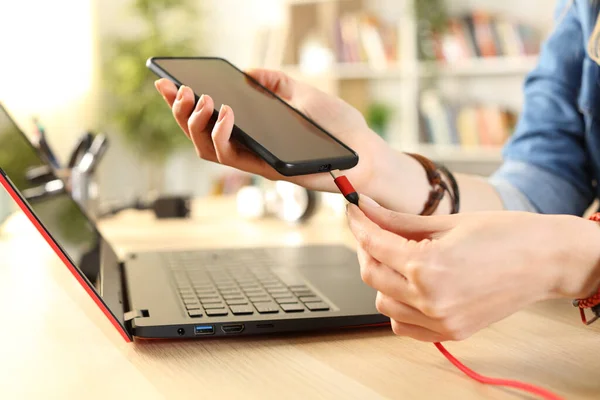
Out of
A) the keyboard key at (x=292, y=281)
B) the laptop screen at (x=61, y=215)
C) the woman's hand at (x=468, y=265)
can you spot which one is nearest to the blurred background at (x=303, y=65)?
the laptop screen at (x=61, y=215)

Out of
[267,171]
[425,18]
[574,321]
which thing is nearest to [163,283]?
[267,171]

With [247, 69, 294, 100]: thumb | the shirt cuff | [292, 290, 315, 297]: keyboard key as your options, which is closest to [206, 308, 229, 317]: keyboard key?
[292, 290, 315, 297]: keyboard key

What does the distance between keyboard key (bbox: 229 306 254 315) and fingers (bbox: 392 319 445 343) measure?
0.15m

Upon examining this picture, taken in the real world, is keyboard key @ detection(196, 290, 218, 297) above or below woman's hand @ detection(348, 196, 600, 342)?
below

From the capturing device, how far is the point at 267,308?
0.62m

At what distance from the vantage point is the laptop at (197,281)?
0.58 meters

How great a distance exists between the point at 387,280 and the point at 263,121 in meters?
0.26

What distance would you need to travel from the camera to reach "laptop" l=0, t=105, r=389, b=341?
58 cm

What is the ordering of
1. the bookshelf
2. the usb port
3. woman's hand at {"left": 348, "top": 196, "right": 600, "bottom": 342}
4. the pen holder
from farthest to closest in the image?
the bookshelf < the pen holder < the usb port < woman's hand at {"left": 348, "top": 196, "right": 600, "bottom": 342}

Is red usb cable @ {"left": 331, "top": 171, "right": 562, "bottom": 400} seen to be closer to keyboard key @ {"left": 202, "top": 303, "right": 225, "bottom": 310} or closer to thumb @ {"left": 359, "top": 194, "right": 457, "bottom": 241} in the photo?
thumb @ {"left": 359, "top": 194, "right": 457, "bottom": 241}

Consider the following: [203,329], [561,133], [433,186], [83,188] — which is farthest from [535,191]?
[83,188]

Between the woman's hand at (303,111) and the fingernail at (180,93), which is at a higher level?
the fingernail at (180,93)

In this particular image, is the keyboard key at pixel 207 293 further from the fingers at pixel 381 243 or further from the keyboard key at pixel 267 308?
the fingers at pixel 381 243

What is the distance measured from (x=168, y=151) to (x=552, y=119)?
294cm
